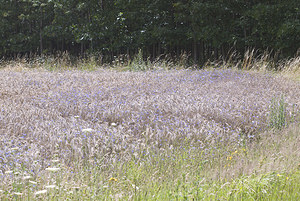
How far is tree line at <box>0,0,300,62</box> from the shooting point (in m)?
14.0

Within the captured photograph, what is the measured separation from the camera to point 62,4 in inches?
696

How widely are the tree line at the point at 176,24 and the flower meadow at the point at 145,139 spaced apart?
6.81 metres

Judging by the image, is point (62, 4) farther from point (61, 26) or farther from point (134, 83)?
point (134, 83)

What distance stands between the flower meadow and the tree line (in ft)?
22.4

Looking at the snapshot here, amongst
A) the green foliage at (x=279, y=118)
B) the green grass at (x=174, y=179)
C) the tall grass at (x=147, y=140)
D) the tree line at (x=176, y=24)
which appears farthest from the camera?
the tree line at (x=176, y=24)

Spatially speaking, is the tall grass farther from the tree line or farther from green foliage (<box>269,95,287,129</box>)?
the tree line

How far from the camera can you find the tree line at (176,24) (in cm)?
1398

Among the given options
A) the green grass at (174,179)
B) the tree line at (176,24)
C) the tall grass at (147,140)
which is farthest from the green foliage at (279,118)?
the tree line at (176,24)

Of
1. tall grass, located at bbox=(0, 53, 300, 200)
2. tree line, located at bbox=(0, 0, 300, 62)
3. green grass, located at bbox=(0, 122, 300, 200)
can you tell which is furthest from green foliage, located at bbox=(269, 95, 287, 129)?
tree line, located at bbox=(0, 0, 300, 62)

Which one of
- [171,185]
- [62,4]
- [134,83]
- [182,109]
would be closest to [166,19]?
[62,4]

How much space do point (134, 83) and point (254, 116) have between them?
3.34 metres

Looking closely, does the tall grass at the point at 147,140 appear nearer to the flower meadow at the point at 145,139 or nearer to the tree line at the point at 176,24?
the flower meadow at the point at 145,139

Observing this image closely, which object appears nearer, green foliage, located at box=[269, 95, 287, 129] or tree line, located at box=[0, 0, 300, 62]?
green foliage, located at box=[269, 95, 287, 129]

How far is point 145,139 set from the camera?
4.22 meters
